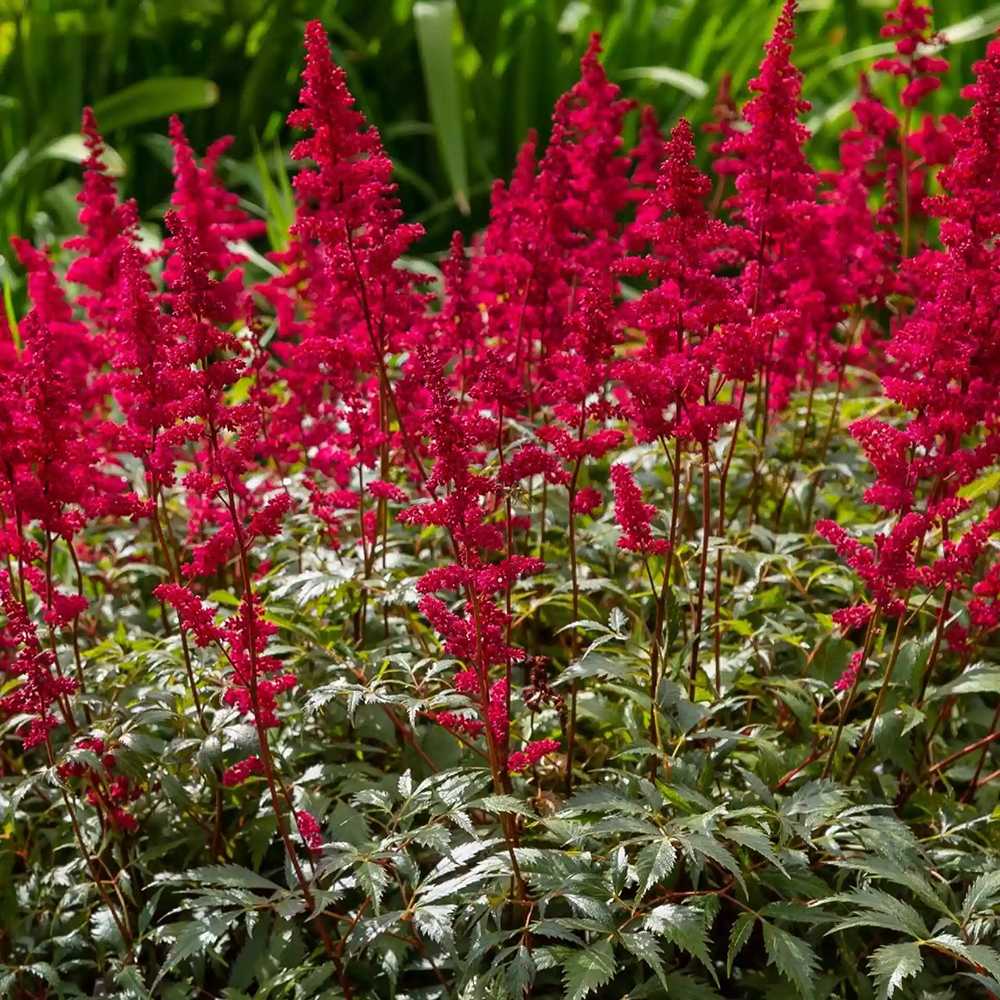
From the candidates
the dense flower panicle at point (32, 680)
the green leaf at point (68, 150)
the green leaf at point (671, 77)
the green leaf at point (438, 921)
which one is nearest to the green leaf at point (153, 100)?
the green leaf at point (68, 150)

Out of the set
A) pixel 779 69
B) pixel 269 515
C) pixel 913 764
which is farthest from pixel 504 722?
pixel 779 69

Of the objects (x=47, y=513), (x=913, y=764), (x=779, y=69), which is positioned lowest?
(x=913, y=764)

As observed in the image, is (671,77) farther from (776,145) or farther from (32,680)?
(32,680)

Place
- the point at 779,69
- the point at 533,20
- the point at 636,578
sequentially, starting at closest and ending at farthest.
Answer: the point at 779,69 → the point at 636,578 → the point at 533,20

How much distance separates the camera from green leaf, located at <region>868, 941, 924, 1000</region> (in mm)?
2322

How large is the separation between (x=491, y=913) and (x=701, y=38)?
6893 mm

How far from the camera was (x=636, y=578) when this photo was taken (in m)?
3.93

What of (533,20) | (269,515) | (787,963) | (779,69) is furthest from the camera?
(533,20)

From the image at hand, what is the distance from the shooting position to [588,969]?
2.35m

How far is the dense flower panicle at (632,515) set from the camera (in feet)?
9.11

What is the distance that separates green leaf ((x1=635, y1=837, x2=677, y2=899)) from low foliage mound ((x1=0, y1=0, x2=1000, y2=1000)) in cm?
1

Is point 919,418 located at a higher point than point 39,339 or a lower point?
lower

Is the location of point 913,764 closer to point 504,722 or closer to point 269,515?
point 504,722

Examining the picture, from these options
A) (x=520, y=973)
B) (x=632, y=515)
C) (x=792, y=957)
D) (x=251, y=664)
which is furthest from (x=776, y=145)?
(x=520, y=973)
